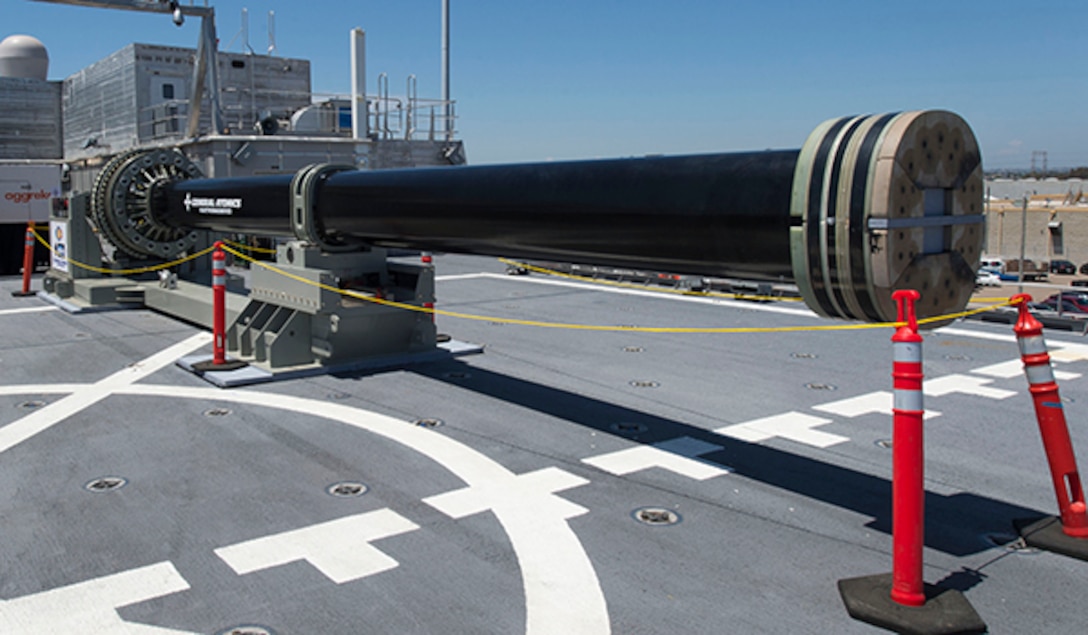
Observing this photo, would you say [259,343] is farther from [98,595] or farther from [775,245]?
[775,245]

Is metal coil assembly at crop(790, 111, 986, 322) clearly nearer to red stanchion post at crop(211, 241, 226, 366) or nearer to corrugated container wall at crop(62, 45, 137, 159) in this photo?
red stanchion post at crop(211, 241, 226, 366)

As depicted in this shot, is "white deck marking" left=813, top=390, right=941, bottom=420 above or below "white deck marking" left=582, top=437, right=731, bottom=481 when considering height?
above

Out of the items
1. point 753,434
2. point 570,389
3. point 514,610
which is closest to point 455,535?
point 514,610

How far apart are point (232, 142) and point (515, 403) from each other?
512 inches

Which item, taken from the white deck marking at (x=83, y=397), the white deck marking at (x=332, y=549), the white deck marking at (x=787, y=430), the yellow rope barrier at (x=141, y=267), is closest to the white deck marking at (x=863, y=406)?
the white deck marking at (x=787, y=430)

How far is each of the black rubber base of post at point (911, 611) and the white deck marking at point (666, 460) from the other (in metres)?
1.50

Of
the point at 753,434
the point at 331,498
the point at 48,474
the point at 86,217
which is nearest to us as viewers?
the point at 331,498

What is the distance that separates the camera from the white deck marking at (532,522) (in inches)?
134

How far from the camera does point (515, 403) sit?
6.62 metres

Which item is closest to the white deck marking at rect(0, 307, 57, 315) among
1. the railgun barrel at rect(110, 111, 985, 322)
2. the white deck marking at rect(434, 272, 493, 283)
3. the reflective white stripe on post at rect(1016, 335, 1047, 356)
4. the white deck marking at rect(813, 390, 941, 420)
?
the white deck marking at rect(434, 272, 493, 283)

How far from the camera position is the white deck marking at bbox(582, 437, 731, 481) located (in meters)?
5.06

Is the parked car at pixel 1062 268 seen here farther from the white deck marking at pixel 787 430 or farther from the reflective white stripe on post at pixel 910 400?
the reflective white stripe on post at pixel 910 400

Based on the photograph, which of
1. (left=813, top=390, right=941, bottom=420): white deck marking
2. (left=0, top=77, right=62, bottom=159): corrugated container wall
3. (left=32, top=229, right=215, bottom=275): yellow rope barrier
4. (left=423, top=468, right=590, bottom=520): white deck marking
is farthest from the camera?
(left=0, top=77, right=62, bottom=159): corrugated container wall

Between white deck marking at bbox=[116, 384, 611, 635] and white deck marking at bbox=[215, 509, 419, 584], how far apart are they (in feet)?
1.83
